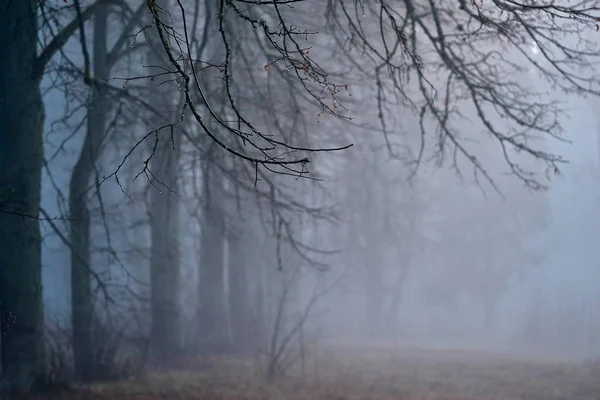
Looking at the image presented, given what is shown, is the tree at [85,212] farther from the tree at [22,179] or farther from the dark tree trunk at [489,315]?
the dark tree trunk at [489,315]

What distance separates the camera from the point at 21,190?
32.2 feet

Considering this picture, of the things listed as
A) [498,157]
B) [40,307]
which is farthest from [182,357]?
[498,157]

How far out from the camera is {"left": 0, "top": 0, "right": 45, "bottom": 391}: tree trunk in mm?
9656

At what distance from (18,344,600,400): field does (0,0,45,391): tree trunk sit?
757 millimetres

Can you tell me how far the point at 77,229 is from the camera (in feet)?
38.0

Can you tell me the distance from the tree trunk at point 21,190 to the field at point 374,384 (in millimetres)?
757

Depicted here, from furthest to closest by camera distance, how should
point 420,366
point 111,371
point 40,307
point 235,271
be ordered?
point 235,271, point 420,366, point 111,371, point 40,307

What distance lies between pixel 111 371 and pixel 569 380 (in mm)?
7005

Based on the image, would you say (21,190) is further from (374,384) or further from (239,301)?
(239,301)

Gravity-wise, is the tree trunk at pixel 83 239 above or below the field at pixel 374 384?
above

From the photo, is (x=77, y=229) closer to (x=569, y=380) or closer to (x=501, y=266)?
(x=569, y=380)

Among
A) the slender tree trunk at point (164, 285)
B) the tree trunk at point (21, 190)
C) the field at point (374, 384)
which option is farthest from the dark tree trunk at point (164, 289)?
the tree trunk at point (21, 190)

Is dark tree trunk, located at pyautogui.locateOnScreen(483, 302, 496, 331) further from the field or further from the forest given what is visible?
the field

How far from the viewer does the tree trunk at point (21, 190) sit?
9656 mm
